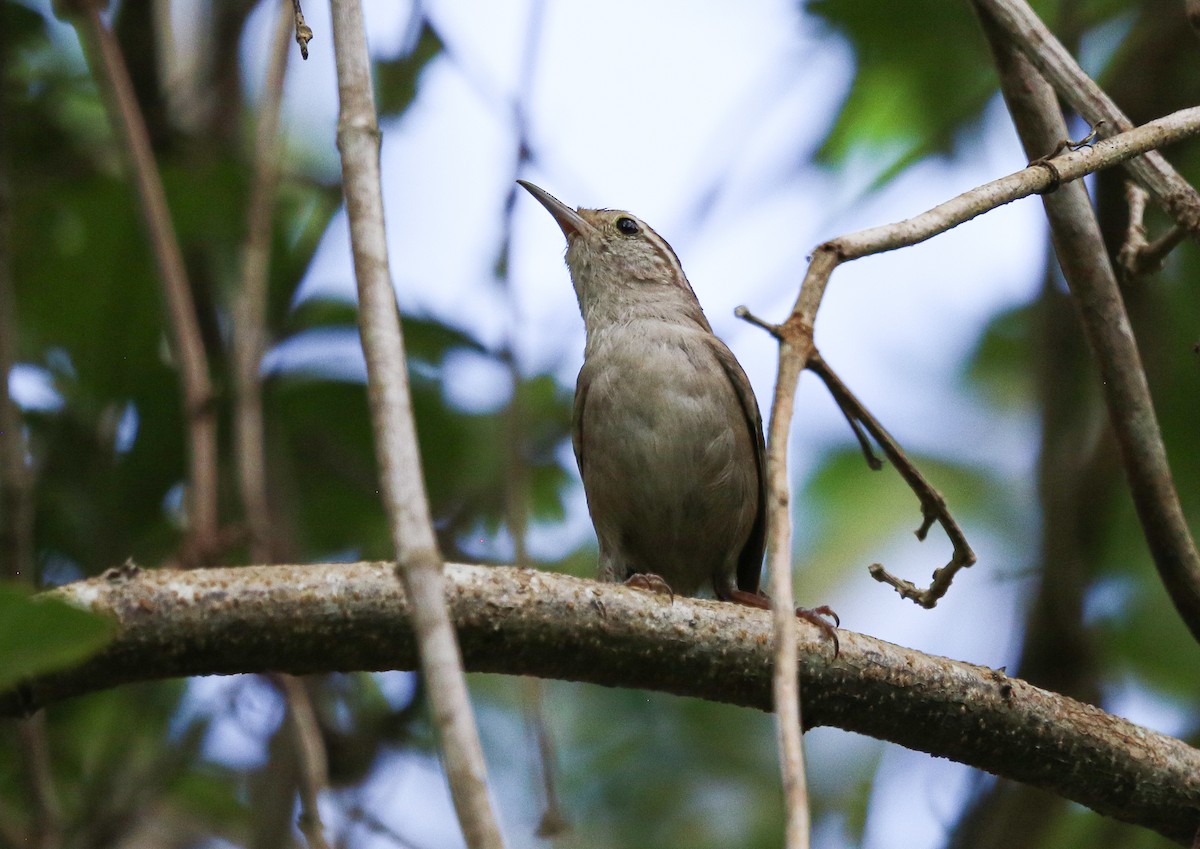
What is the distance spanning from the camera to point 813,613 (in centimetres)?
404

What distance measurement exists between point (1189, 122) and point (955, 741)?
63.4 inches

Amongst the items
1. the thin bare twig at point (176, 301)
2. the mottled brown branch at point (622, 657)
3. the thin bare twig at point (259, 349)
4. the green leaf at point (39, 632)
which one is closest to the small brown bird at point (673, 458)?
the thin bare twig at point (259, 349)

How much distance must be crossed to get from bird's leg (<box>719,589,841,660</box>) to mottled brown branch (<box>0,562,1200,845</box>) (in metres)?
0.03

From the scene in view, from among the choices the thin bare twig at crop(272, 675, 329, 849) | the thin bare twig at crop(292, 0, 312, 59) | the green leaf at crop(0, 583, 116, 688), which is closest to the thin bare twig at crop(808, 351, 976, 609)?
the thin bare twig at crop(292, 0, 312, 59)

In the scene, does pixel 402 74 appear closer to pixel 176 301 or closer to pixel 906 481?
pixel 176 301

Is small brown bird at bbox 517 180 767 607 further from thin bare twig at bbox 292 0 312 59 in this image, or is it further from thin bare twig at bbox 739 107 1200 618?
thin bare twig at bbox 292 0 312 59

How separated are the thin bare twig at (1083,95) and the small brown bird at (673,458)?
2.15 metres

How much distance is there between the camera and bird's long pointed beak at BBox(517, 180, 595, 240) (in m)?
7.02

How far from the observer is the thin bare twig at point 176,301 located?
461cm

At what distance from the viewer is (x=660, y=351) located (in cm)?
580

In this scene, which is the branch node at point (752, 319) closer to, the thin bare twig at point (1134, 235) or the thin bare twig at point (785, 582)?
the thin bare twig at point (785, 582)

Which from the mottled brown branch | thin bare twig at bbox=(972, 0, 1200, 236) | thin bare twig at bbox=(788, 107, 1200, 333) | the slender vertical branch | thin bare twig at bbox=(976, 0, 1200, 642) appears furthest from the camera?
thin bare twig at bbox=(976, 0, 1200, 642)

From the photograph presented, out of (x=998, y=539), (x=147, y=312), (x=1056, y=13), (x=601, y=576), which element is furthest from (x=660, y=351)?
(x=998, y=539)

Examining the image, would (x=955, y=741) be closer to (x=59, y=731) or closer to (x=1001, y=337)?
(x=59, y=731)
